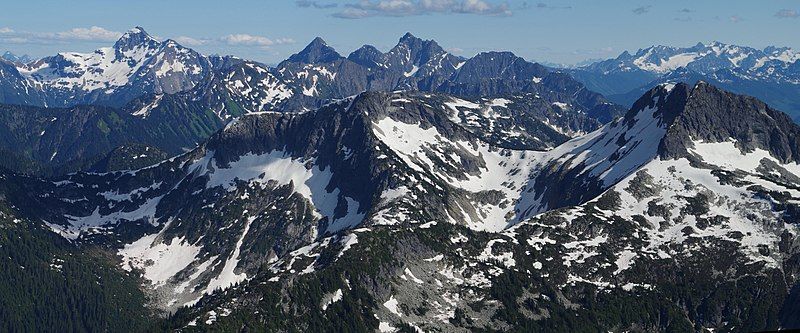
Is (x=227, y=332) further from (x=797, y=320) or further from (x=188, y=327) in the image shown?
(x=797, y=320)

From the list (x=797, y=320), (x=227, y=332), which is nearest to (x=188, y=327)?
(x=227, y=332)
